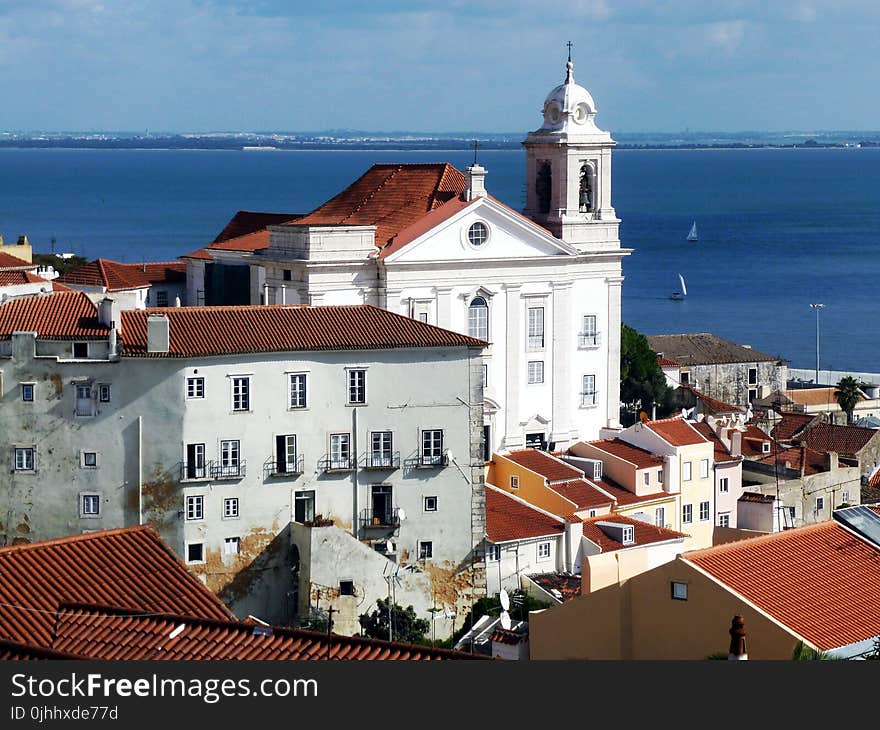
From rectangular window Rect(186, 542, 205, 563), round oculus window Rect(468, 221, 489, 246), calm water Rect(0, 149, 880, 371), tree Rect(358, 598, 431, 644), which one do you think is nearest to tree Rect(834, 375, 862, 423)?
round oculus window Rect(468, 221, 489, 246)

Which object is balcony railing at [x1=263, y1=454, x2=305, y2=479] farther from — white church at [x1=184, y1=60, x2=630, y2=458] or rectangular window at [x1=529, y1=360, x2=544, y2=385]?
rectangular window at [x1=529, y1=360, x2=544, y2=385]

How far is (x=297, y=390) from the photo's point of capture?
33.0 meters

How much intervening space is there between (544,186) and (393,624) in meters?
17.3

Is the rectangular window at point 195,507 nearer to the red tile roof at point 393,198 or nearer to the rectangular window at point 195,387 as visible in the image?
the rectangular window at point 195,387

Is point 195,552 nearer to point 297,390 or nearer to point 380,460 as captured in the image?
point 297,390

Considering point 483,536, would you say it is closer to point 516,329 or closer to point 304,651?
point 516,329

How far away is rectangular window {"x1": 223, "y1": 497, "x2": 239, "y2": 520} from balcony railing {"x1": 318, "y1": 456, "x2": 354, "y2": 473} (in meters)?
1.57

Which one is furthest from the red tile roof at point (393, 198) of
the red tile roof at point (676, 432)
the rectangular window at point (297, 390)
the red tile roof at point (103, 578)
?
the red tile roof at point (103, 578)

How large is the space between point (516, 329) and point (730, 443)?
18.4 feet

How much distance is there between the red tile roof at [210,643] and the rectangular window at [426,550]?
1781cm

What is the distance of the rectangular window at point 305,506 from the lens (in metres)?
32.8

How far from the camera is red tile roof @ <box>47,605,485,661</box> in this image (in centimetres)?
1466

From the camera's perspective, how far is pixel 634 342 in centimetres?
5784

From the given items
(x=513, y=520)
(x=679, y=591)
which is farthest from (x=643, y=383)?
(x=679, y=591)
